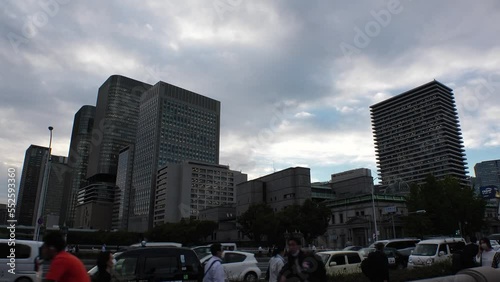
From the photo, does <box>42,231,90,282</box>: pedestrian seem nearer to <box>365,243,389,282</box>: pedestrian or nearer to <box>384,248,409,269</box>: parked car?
<box>365,243,389,282</box>: pedestrian

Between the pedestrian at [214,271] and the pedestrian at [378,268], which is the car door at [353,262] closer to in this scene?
the pedestrian at [378,268]

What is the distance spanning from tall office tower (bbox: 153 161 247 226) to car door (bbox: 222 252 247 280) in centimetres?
13448

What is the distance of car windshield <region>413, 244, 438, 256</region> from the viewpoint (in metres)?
19.2

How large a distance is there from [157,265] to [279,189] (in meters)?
97.0

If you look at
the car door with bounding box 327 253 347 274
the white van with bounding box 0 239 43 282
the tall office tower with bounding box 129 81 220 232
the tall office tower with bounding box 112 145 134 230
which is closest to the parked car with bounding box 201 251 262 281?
the car door with bounding box 327 253 347 274

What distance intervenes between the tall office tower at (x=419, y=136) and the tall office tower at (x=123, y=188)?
4883 inches

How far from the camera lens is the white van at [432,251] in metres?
18.6

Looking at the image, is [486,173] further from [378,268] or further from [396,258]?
[378,268]

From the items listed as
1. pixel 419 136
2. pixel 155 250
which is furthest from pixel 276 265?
pixel 419 136

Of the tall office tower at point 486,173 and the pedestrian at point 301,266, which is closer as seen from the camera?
the pedestrian at point 301,266

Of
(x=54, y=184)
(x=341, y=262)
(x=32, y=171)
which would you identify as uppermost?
(x=54, y=184)

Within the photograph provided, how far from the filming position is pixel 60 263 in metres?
4.43

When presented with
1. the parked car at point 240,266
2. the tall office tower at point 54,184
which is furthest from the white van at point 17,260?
the tall office tower at point 54,184

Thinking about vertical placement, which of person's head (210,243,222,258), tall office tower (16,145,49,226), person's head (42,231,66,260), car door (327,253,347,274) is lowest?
car door (327,253,347,274)
